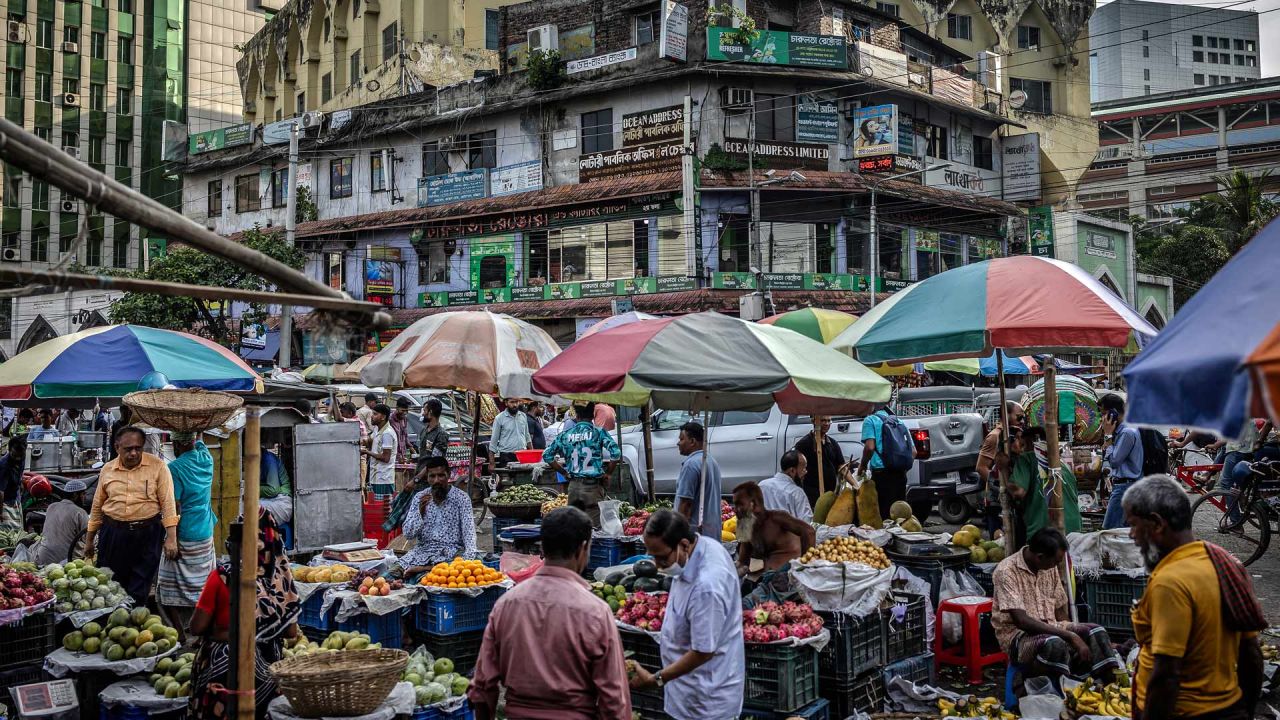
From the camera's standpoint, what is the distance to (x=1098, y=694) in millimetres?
5789

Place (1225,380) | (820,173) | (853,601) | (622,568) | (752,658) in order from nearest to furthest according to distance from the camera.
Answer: (1225,380) < (752,658) < (853,601) < (622,568) < (820,173)

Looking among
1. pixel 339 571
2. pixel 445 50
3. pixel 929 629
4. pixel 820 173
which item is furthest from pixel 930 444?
pixel 445 50

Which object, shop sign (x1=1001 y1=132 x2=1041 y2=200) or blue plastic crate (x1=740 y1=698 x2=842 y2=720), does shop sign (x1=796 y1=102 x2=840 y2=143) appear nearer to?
shop sign (x1=1001 y1=132 x2=1041 y2=200)

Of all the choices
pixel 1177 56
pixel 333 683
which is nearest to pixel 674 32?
pixel 333 683

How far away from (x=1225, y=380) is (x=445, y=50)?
138 feet

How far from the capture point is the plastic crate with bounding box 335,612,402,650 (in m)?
Answer: 7.70

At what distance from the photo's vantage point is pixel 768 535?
7.76 meters

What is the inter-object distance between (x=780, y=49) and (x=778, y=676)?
1149 inches

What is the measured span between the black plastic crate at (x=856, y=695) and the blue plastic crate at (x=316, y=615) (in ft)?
12.8

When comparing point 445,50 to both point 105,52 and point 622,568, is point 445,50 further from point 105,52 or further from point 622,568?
point 622,568

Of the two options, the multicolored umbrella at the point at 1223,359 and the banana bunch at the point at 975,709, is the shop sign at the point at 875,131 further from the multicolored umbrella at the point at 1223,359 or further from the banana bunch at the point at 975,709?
the multicolored umbrella at the point at 1223,359

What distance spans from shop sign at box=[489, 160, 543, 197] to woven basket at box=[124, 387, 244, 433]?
90.9ft

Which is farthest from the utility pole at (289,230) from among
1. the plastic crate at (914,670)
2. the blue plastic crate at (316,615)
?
the plastic crate at (914,670)

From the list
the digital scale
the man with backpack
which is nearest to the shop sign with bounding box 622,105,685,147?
the man with backpack
